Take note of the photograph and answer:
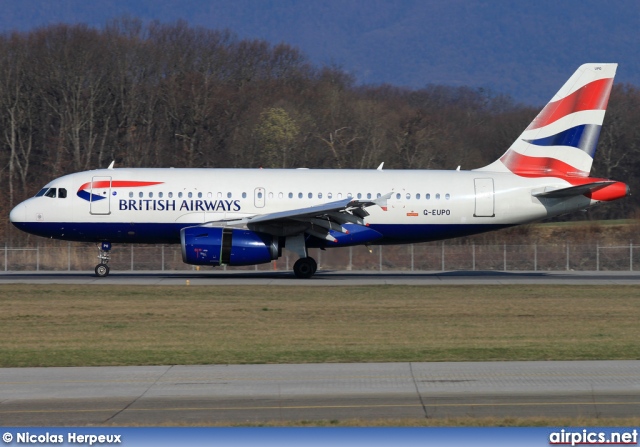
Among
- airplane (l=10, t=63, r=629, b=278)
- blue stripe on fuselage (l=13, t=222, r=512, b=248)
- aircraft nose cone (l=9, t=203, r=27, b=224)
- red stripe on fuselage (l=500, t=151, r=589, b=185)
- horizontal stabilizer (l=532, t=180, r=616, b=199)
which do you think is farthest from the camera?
red stripe on fuselage (l=500, t=151, r=589, b=185)

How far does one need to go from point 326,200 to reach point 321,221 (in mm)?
1411

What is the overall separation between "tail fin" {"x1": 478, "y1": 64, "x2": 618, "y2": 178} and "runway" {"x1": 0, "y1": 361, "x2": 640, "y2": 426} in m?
22.0

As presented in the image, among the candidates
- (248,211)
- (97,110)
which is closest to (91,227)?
(248,211)

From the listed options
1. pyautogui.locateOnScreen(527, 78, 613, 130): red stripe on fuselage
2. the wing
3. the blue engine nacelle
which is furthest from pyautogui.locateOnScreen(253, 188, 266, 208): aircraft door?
pyautogui.locateOnScreen(527, 78, 613, 130): red stripe on fuselage

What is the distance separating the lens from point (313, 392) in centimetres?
1434

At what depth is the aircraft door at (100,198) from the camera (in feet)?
118

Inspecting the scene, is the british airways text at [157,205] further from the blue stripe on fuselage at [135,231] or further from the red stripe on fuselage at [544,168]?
the red stripe on fuselage at [544,168]

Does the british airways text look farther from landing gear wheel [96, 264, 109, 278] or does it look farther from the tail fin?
the tail fin

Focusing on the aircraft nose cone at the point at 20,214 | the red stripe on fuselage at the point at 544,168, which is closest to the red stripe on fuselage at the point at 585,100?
the red stripe on fuselage at the point at 544,168

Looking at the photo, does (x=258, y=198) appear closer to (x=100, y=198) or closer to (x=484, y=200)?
(x=100, y=198)

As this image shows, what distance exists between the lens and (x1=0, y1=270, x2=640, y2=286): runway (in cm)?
3509

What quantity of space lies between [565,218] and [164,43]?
42.4m

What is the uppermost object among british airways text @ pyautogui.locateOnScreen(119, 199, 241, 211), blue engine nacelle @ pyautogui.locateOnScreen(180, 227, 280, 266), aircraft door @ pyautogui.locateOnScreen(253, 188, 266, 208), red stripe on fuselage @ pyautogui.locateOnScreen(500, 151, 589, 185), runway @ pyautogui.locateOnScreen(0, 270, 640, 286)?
red stripe on fuselage @ pyautogui.locateOnScreen(500, 151, 589, 185)

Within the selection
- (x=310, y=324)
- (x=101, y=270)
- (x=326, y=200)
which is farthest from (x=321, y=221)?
(x=310, y=324)
